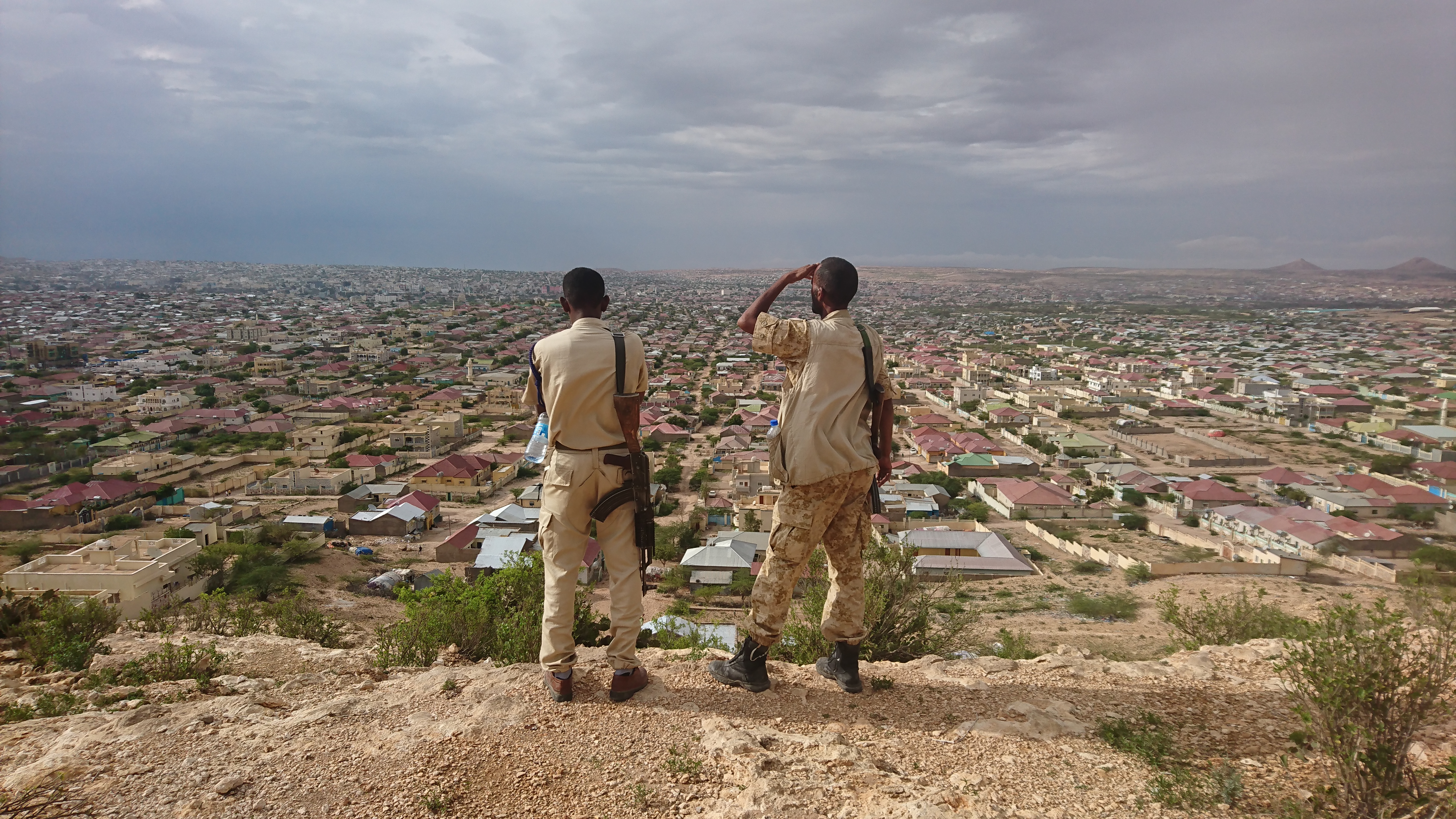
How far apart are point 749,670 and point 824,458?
0.98m

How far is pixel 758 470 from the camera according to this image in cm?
2252

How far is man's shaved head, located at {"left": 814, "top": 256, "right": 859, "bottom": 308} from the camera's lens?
2.91m

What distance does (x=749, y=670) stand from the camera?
3.06 m

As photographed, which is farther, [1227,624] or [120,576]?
[120,576]

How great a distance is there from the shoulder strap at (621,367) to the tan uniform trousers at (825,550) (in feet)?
2.43

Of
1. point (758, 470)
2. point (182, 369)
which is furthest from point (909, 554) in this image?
point (182, 369)

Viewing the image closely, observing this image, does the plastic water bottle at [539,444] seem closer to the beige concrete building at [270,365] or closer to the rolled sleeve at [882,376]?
the rolled sleeve at [882,376]

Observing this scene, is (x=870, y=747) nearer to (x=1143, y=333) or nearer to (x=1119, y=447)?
(x=1119, y=447)

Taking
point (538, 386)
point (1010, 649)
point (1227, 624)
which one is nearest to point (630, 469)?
point (538, 386)

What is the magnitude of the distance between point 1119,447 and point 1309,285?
519ft

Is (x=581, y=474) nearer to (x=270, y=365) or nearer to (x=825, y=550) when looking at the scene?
(x=825, y=550)

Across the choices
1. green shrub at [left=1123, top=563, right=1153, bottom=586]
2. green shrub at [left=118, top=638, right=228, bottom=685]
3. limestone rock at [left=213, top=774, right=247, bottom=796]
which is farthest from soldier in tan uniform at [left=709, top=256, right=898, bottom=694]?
green shrub at [left=1123, top=563, right=1153, bottom=586]

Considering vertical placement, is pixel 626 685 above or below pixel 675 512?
above

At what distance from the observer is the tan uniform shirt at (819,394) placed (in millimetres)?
2785
